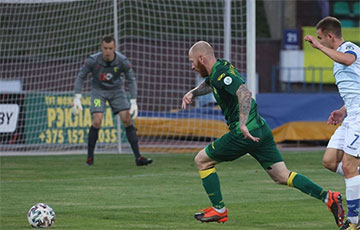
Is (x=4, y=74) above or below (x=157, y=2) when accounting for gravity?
below

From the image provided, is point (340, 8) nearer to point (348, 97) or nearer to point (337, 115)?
point (337, 115)

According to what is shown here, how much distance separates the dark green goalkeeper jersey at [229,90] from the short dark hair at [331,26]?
0.95 metres

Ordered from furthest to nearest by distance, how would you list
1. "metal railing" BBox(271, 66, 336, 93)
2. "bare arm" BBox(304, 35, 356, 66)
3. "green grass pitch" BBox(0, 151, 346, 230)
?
"metal railing" BBox(271, 66, 336, 93), "green grass pitch" BBox(0, 151, 346, 230), "bare arm" BBox(304, 35, 356, 66)

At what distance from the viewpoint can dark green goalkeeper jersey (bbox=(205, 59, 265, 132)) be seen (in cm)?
789

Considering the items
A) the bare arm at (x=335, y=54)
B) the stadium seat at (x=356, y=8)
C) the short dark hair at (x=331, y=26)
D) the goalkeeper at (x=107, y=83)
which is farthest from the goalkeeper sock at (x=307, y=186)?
the stadium seat at (x=356, y=8)

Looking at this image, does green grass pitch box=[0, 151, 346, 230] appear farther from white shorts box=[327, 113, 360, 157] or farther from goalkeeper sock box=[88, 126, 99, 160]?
white shorts box=[327, 113, 360, 157]

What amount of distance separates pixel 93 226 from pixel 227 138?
1556mm

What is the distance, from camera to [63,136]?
1856 cm

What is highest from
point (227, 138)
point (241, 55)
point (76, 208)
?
point (241, 55)

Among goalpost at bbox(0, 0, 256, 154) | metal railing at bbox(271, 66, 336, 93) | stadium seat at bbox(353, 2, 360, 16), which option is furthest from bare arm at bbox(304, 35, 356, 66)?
stadium seat at bbox(353, 2, 360, 16)

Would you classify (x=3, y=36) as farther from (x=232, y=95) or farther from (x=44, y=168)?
(x=232, y=95)

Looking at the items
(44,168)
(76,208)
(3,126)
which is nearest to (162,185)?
(76,208)

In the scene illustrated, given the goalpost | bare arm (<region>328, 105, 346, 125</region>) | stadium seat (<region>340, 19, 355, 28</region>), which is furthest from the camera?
stadium seat (<region>340, 19, 355, 28</region>)

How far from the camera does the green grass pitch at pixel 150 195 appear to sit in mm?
8438
